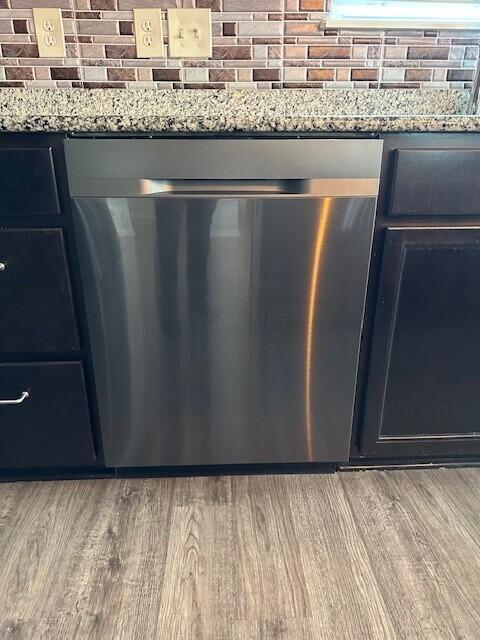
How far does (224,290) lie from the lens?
3.20 feet

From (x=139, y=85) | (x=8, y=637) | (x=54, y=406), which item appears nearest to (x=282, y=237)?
(x=54, y=406)

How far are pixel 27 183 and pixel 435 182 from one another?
804 millimetres

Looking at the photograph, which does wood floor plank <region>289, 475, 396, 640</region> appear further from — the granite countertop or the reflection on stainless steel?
the granite countertop

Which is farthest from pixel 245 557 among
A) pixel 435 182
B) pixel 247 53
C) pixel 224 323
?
pixel 247 53

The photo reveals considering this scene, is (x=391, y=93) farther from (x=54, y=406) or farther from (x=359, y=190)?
(x=54, y=406)

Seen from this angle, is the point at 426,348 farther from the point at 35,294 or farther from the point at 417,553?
the point at 35,294

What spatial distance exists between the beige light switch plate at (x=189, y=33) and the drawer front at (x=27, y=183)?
650 millimetres

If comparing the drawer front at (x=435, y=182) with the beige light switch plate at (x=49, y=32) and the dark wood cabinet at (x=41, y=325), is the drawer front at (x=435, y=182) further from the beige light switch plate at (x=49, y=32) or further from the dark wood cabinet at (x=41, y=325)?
the beige light switch plate at (x=49, y=32)

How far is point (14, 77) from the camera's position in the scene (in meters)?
1.32

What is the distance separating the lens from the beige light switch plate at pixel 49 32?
4.13 feet

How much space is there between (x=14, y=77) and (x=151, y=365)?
3.14ft

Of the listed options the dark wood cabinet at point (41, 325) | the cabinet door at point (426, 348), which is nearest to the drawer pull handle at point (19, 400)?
the dark wood cabinet at point (41, 325)

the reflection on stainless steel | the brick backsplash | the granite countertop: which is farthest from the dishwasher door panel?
the brick backsplash

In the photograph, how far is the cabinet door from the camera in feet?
3.19
